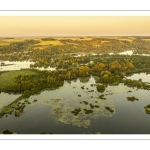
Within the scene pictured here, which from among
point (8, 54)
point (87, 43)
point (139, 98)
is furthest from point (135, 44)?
point (139, 98)

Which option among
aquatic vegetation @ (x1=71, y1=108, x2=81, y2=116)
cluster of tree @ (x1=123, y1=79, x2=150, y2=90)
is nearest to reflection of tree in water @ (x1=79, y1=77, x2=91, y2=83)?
cluster of tree @ (x1=123, y1=79, x2=150, y2=90)

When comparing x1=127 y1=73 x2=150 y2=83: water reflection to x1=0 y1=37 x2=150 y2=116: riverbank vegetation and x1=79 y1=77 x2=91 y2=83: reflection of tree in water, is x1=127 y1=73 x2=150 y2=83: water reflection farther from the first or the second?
x1=79 y1=77 x2=91 y2=83: reflection of tree in water

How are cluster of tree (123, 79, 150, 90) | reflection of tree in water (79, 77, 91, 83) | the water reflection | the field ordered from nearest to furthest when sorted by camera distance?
cluster of tree (123, 79, 150, 90) → the field → reflection of tree in water (79, 77, 91, 83) → the water reflection

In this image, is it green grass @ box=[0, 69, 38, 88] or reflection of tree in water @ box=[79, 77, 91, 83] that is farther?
reflection of tree in water @ box=[79, 77, 91, 83]

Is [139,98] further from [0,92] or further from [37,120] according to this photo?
[0,92]

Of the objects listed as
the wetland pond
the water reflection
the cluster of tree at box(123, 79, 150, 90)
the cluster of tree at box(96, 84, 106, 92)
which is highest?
the water reflection

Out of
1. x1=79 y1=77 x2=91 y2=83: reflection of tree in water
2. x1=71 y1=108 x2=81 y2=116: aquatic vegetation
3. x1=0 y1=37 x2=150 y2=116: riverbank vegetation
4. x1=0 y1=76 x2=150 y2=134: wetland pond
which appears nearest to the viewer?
x1=0 y1=76 x2=150 y2=134: wetland pond

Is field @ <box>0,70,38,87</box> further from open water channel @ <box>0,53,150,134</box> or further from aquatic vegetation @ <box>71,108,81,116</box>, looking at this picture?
aquatic vegetation @ <box>71,108,81,116</box>

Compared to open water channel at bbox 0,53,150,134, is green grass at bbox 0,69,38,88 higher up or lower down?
higher up

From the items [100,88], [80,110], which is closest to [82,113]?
[80,110]
